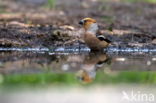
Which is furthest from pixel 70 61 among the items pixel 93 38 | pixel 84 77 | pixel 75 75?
pixel 84 77

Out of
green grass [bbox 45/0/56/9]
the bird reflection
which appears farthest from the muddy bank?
the bird reflection

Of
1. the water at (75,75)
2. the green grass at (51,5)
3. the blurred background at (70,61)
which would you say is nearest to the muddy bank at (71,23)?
the blurred background at (70,61)

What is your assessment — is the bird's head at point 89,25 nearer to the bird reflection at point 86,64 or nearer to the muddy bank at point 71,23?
the bird reflection at point 86,64

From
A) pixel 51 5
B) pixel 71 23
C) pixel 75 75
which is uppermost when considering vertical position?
pixel 51 5

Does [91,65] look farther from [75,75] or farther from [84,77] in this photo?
[84,77]

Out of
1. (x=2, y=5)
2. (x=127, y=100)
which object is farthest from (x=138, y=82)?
(x=2, y=5)

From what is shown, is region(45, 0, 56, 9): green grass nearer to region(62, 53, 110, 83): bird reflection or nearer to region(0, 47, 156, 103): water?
region(0, 47, 156, 103): water

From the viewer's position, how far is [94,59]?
29.0ft

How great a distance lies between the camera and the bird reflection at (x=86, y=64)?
757 centimetres

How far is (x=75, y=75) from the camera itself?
7812mm

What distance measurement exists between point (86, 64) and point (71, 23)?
3794 millimetres

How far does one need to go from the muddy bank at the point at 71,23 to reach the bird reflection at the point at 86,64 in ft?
3.60

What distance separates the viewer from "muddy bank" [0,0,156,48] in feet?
33.7

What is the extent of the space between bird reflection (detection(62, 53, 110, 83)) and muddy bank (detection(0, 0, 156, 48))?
1.10 metres
